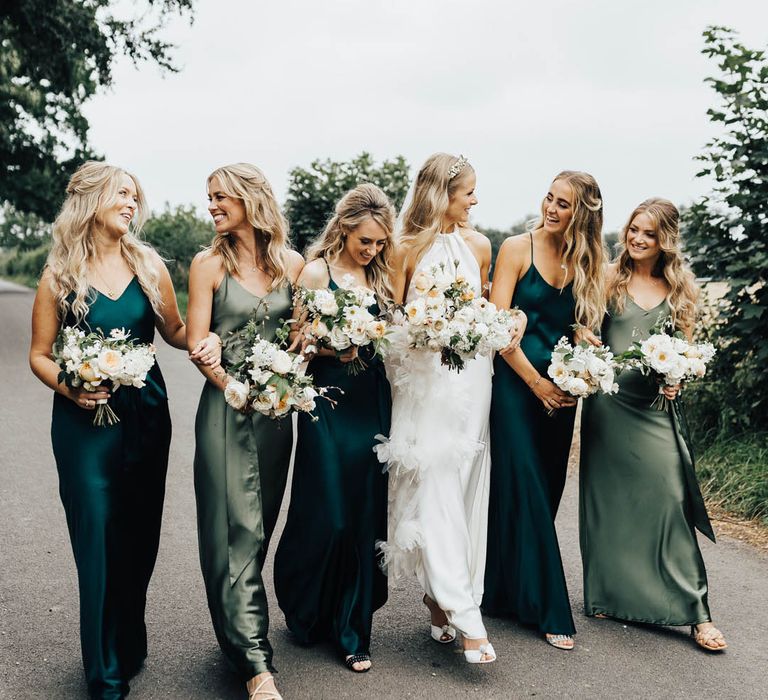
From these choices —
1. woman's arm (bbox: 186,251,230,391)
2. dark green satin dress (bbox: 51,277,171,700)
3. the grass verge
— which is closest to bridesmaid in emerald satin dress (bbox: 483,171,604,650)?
woman's arm (bbox: 186,251,230,391)

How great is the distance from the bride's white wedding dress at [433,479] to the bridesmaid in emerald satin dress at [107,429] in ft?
3.53

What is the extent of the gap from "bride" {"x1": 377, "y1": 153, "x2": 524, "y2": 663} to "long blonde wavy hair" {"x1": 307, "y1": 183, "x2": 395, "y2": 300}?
0.43 ft

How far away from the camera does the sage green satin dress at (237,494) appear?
420cm

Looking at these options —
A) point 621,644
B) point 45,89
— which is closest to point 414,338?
point 621,644

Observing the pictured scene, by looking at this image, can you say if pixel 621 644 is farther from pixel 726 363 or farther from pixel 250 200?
pixel 726 363

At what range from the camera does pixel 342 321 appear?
4.29 m

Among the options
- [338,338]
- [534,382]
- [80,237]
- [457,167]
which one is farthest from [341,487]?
[457,167]

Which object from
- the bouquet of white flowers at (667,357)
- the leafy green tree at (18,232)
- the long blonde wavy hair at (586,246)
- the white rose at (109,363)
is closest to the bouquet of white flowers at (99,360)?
the white rose at (109,363)

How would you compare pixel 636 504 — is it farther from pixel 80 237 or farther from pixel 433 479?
pixel 80 237

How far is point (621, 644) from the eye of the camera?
496 cm

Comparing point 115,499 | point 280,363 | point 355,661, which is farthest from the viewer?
point 355,661

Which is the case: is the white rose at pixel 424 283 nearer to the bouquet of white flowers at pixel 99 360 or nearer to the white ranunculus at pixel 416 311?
the white ranunculus at pixel 416 311

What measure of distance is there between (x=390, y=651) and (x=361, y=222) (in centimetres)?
229

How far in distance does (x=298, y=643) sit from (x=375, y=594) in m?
0.49
